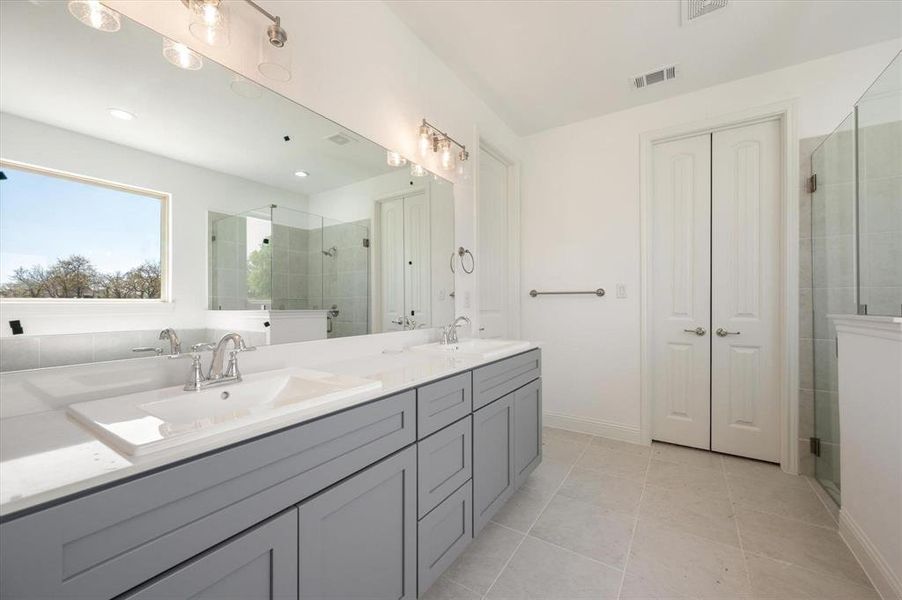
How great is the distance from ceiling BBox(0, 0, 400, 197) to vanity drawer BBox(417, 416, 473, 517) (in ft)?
3.71

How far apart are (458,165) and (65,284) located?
200 centimetres

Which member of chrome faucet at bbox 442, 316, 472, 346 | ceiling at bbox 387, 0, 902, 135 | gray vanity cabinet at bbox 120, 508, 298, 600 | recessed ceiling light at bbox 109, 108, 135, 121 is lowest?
gray vanity cabinet at bbox 120, 508, 298, 600

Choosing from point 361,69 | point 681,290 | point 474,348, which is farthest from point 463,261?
point 681,290

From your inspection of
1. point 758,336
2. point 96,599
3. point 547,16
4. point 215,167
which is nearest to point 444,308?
point 215,167

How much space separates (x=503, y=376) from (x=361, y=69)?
1.60m

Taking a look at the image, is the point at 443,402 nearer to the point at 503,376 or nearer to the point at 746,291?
the point at 503,376

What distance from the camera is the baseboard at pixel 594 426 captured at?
2848 mm

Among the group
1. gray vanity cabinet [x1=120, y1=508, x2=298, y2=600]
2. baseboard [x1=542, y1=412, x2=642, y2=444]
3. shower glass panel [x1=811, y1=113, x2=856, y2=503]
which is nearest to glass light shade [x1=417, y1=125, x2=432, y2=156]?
gray vanity cabinet [x1=120, y1=508, x2=298, y2=600]

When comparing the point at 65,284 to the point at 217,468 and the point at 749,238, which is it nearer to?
the point at 217,468

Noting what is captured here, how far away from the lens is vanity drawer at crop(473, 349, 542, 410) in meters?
1.62

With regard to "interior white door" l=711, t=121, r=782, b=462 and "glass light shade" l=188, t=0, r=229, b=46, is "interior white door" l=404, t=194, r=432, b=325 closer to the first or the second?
"glass light shade" l=188, t=0, r=229, b=46

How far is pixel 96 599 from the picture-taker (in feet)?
1.87

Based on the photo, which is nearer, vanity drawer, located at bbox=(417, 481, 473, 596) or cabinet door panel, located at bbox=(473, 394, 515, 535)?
vanity drawer, located at bbox=(417, 481, 473, 596)

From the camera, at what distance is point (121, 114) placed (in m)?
1.02
